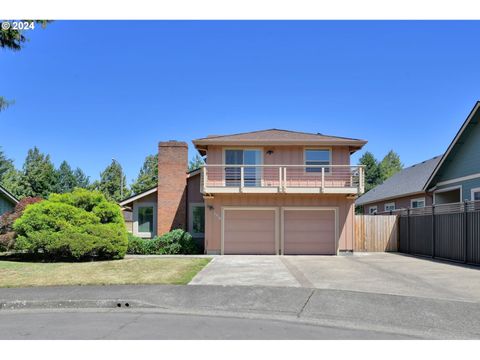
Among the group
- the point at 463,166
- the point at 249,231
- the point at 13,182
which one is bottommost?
the point at 249,231

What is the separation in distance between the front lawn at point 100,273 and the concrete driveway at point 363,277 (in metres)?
0.85

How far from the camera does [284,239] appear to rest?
19578mm

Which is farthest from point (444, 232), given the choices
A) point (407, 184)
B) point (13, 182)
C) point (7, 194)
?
point (13, 182)

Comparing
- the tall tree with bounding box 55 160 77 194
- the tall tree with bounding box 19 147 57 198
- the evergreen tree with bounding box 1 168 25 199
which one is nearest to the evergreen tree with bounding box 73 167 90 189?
the tall tree with bounding box 55 160 77 194

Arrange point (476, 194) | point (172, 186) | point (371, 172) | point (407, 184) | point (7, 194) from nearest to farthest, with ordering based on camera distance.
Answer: point (476, 194)
point (172, 186)
point (407, 184)
point (7, 194)
point (371, 172)

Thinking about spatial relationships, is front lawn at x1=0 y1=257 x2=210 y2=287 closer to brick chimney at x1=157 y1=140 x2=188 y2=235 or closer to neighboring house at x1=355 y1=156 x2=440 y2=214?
brick chimney at x1=157 y1=140 x2=188 y2=235

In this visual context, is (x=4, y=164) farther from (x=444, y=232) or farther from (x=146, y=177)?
(x=444, y=232)

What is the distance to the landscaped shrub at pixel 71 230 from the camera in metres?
15.9

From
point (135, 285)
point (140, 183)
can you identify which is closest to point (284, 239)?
point (135, 285)

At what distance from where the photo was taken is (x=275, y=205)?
768 inches

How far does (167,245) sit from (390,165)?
56523mm

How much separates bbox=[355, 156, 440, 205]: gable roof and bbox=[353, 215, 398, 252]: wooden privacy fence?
3.21 metres

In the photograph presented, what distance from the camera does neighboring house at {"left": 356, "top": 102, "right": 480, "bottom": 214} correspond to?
17.9 metres
